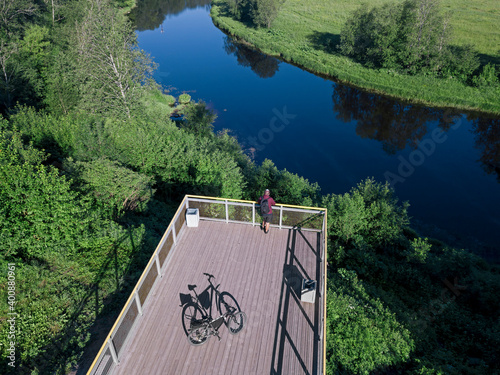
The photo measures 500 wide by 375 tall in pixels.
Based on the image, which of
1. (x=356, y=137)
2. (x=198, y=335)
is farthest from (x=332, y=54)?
(x=198, y=335)

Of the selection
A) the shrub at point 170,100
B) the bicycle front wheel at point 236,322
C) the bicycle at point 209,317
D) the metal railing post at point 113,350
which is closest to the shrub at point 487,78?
the shrub at point 170,100

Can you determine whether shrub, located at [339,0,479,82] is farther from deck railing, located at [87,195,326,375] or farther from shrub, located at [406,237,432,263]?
deck railing, located at [87,195,326,375]

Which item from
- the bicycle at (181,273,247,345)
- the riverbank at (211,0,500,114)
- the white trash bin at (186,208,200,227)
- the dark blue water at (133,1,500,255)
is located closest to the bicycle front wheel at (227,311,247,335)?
the bicycle at (181,273,247,345)

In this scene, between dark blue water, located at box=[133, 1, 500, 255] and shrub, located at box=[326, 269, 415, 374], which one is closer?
shrub, located at box=[326, 269, 415, 374]

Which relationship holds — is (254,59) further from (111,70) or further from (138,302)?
(138,302)

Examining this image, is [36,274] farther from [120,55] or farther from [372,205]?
[120,55]

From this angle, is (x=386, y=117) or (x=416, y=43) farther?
(x=416, y=43)
